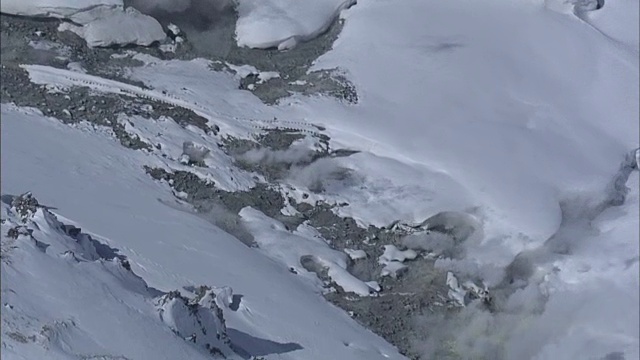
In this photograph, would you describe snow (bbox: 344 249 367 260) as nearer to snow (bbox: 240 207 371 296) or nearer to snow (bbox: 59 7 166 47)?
snow (bbox: 240 207 371 296)

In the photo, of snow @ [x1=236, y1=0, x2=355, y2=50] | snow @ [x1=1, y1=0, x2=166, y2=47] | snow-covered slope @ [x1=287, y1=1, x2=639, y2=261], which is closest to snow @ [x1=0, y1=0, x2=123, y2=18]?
snow @ [x1=1, y1=0, x2=166, y2=47]

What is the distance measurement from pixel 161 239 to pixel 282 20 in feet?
18.4

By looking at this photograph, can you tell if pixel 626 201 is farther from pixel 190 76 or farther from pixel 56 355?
pixel 56 355

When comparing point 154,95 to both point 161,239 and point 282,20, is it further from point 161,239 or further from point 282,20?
point 161,239

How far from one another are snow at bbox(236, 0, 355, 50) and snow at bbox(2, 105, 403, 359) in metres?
3.53

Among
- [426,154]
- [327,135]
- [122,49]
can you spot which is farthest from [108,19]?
[426,154]

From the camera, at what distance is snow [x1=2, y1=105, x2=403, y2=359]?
42.7 feet

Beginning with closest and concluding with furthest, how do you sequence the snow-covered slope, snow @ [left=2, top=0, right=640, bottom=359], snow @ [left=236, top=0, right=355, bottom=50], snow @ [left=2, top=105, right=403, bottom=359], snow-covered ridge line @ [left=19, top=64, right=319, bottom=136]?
snow @ [left=2, top=105, right=403, bottom=359]
snow @ [left=2, top=0, right=640, bottom=359]
the snow-covered slope
snow-covered ridge line @ [left=19, top=64, right=319, bottom=136]
snow @ [left=236, top=0, right=355, bottom=50]

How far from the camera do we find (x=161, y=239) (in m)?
13.7

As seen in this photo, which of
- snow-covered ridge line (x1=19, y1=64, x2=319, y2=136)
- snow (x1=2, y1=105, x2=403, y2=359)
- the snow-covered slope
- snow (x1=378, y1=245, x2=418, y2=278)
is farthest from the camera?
snow-covered ridge line (x1=19, y1=64, x2=319, y2=136)

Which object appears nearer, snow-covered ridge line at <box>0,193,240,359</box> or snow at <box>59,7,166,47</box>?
snow-covered ridge line at <box>0,193,240,359</box>

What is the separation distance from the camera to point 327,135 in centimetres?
1611

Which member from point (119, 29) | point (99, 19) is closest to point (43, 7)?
point (99, 19)

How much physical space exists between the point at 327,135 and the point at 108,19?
15.1ft
